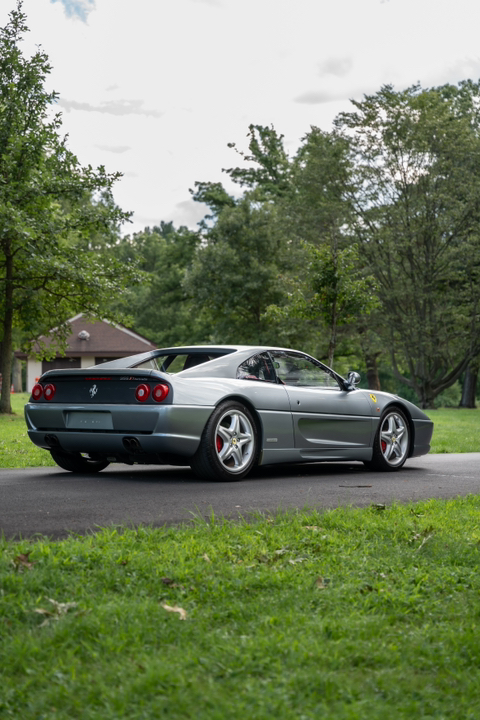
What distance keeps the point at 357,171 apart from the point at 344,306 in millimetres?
17965

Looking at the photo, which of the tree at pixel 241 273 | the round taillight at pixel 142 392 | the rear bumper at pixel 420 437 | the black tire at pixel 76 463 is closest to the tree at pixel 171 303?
the tree at pixel 241 273

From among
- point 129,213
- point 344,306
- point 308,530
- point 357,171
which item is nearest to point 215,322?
point 357,171

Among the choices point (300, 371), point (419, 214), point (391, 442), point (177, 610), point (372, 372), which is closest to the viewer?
point (177, 610)

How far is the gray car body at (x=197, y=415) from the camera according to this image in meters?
7.45

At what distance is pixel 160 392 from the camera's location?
7.48 m

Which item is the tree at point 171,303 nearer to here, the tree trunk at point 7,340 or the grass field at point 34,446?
the tree trunk at point 7,340

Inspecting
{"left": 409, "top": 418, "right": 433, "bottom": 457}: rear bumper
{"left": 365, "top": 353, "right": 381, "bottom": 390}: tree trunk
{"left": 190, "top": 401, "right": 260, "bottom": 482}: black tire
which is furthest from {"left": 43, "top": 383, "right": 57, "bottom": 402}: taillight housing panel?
{"left": 365, "top": 353, "right": 381, "bottom": 390}: tree trunk

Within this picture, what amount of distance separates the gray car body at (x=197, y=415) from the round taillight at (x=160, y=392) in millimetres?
53

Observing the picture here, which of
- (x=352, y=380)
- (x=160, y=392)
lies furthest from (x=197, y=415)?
(x=352, y=380)

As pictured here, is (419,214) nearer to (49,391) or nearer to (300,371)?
(300,371)

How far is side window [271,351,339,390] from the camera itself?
8.83m

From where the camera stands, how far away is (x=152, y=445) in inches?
291

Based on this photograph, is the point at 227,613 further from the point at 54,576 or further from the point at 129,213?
the point at 129,213

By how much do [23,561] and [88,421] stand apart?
3855 millimetres
